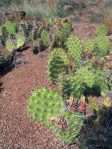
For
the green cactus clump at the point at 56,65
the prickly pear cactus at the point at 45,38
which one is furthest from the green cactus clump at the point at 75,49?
the prickly pear cactus at the point at 45,38

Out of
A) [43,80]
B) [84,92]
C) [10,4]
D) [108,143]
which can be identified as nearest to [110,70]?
[84,92]

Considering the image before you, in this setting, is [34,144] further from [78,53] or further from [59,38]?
[59,38]

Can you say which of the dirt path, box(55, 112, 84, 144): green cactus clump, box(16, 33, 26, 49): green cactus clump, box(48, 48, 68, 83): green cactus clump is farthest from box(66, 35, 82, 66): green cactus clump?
box(55, 112, 84, 144): green cactus clump

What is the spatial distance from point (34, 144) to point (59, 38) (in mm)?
3657

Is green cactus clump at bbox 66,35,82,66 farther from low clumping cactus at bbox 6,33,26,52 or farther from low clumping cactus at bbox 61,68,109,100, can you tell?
low clumping cactus at bbox 6,33,26,52

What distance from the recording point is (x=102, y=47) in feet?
26.0

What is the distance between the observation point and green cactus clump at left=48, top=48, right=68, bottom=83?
707 centimetres

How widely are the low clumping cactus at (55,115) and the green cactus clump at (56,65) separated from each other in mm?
1518

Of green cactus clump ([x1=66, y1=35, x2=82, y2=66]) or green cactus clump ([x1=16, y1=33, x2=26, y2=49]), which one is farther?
green cactus clump ([x1=16, y1=33, x2=26, y2=49])

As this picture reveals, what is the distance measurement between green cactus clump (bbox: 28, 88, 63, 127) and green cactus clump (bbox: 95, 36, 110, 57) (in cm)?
262

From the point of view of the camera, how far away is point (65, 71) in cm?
723

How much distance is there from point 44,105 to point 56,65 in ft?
5.55

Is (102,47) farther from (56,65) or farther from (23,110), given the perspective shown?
(23,110)

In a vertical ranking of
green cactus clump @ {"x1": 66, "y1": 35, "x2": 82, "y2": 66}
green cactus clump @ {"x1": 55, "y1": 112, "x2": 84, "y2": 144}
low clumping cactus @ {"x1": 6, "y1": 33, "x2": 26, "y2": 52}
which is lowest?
low clumping cactus @ {"x1": 6, "y1": 33, "x2": 26, "y2": 52}
